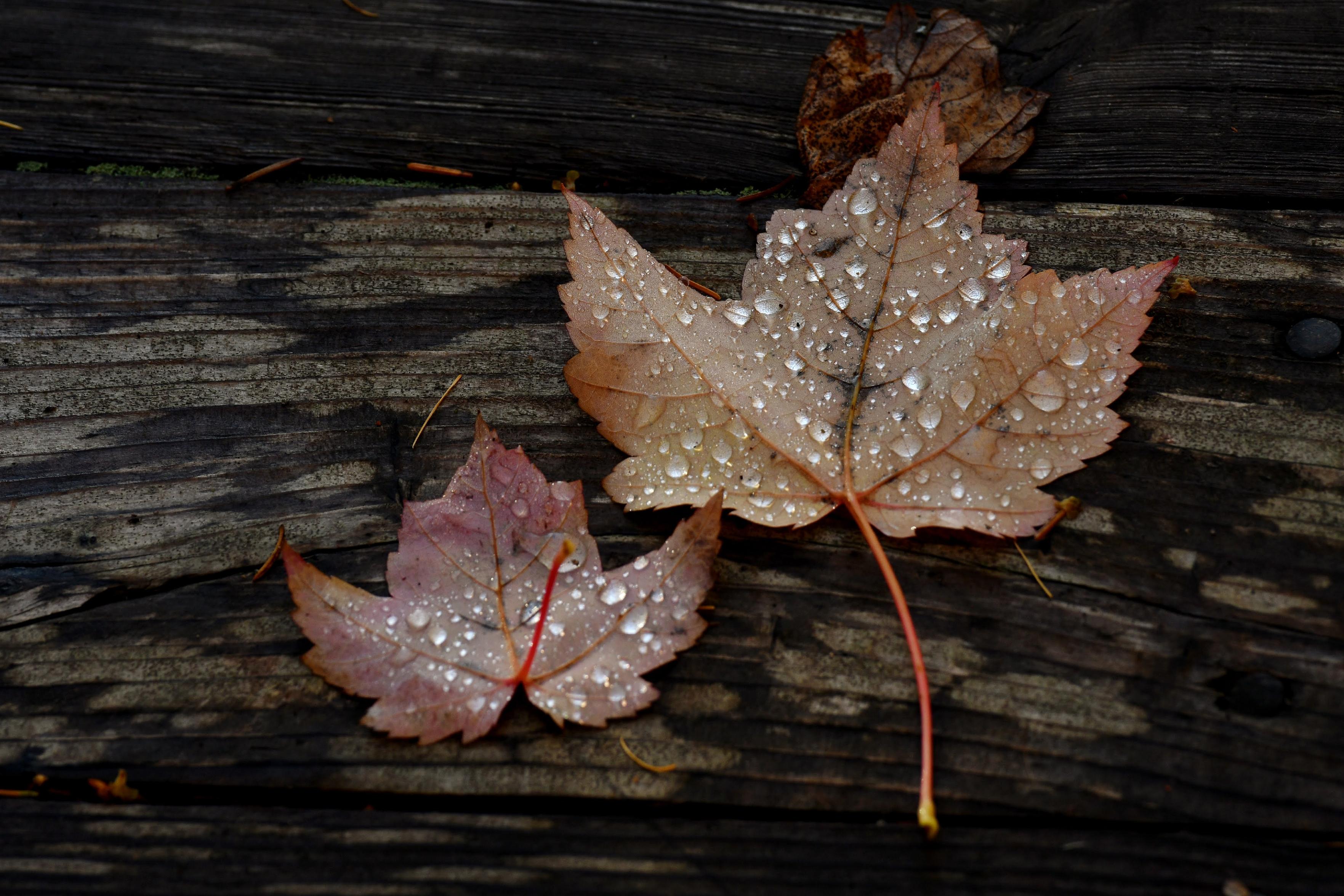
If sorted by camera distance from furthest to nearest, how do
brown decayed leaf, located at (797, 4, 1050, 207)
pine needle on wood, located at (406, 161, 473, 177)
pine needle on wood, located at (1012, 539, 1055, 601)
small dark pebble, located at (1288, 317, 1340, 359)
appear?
pine needle on wood, located at (406, 161, 473, 177), brown decayed leaf, located at (797, 4, 1050, 207), small dark pebble, located at (1288, 317, 1340, 359), pine needle on wood, located at (1012, 539, 1055, 601)

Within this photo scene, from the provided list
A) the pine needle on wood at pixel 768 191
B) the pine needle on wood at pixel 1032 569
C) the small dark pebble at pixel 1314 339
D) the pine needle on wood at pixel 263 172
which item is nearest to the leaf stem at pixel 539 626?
the pine needle on wood at pixel 1032 569

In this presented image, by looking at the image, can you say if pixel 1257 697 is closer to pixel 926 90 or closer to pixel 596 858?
pixel 596 858

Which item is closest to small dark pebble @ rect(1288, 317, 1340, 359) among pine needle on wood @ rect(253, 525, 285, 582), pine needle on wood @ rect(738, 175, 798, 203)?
pine needle on wood @ rect(738, 175, 798, 203)

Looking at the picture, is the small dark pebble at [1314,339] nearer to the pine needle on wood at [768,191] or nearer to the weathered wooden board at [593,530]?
the weathered wooden board at [593,530]

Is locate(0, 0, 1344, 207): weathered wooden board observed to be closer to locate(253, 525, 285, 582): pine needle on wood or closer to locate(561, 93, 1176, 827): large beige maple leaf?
locate(561, 93, 1176, 827): large beige maple leaf

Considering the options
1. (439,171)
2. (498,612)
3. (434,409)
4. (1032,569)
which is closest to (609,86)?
(439,171)

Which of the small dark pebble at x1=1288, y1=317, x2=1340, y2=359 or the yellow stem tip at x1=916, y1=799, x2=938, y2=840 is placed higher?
the small dark pebble at x1=1288, y1=317, x2=1340, y2=359

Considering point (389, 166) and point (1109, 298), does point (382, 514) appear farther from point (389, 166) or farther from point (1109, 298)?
point (1109, 298)
